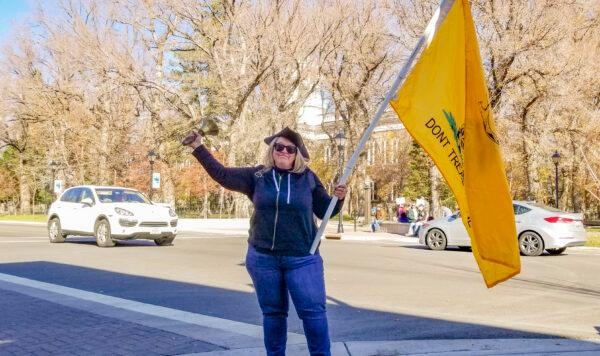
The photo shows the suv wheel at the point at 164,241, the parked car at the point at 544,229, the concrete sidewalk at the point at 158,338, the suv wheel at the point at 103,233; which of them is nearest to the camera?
the concrete sidewalk at the point at 158,338

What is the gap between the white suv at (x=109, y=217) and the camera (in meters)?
17.1

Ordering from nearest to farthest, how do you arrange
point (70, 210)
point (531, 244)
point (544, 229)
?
point (544, 229), point (531, 244), point (70, 210)

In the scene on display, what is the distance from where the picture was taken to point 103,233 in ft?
57.2

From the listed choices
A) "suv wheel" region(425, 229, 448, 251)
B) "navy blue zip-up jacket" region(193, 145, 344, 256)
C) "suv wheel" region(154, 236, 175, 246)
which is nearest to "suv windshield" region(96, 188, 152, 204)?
"suv wheel" region(154, 236, 175, 246)

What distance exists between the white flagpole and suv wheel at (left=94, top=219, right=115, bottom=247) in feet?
46.1

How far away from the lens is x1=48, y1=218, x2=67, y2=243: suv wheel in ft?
62.5

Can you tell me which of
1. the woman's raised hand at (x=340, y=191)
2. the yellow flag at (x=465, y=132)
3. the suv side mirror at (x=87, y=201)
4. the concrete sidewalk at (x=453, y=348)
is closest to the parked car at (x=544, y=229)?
the suv side mirror at (x=87, y=201)

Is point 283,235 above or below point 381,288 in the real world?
above

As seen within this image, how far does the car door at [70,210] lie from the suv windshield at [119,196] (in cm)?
86

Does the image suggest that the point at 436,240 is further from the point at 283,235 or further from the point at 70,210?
the point at 283,235

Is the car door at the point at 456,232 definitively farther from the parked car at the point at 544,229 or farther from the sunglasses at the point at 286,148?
the sunglasses at the point at 286,148

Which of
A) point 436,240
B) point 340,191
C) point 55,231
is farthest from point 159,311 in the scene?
point 55,231

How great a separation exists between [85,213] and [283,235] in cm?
1511

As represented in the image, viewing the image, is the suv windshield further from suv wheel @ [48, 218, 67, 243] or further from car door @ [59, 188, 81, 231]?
suv wheel @ [48, 218, 67, 243]
